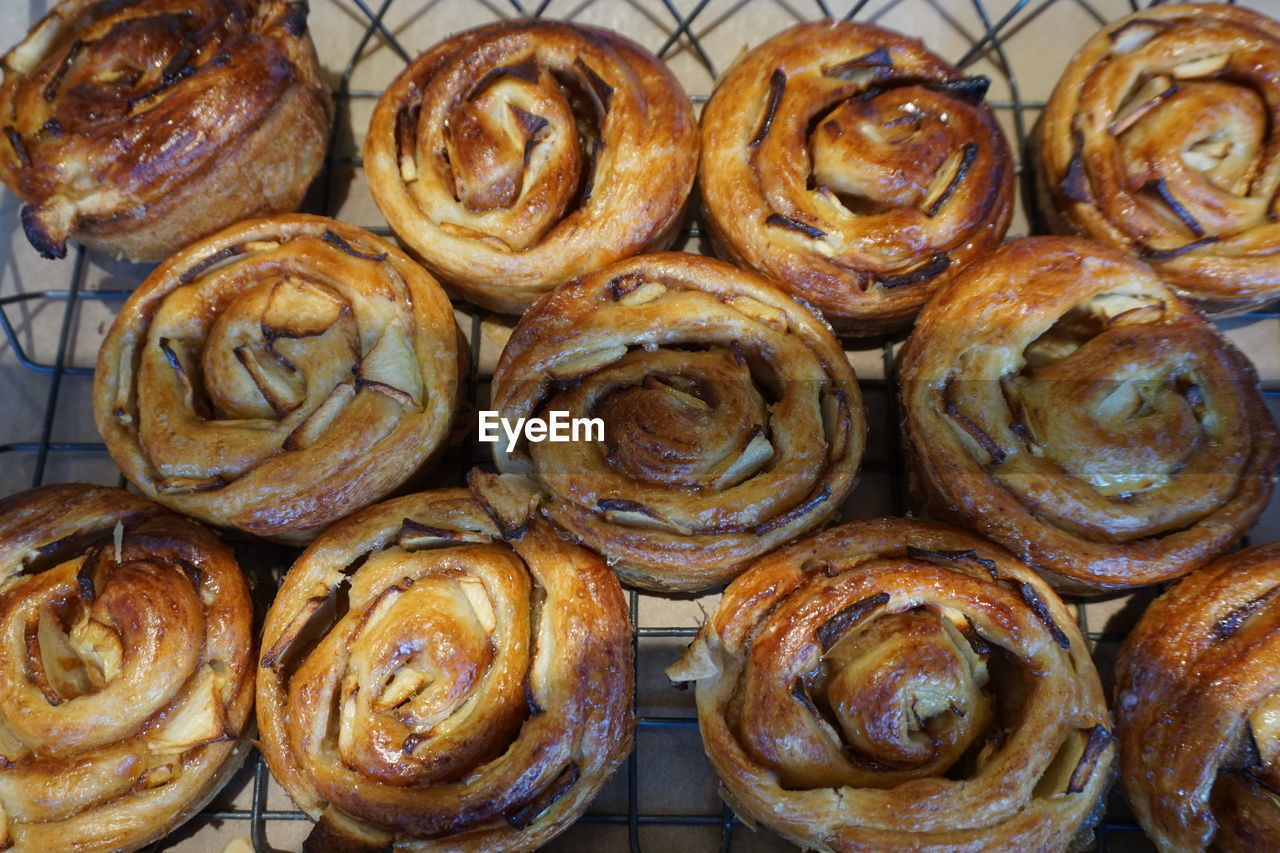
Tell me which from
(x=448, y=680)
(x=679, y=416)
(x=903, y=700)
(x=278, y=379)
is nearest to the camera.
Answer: (x=903, y=700)

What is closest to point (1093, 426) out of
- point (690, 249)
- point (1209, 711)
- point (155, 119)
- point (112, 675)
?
point (1209, 711)

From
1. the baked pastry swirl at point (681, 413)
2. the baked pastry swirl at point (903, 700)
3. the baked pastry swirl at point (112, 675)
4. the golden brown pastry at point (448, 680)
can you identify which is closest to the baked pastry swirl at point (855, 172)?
the baked pastry swirl at point (681, 413)

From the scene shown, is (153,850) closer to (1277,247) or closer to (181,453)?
(181,453)

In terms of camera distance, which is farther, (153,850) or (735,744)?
(153,850)

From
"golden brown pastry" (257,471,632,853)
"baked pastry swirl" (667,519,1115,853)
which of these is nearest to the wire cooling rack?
"golden brown pastry" (257,471,632,853)

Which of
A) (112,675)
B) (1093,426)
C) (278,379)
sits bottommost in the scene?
(112,675)

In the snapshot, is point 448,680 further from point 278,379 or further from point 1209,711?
point 1209,711

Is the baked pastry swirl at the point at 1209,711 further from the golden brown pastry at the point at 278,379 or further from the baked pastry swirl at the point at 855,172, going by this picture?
the golden brown pastry at the point at 278,379

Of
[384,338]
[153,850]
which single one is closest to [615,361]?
[384,338]
